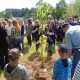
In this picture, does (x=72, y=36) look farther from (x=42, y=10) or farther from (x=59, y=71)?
(x=42, y=10)

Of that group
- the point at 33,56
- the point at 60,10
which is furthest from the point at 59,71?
the point at 60,10

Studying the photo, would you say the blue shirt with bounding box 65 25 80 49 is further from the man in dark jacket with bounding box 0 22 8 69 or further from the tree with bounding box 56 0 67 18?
the tree with bounding box 56 0 67 18

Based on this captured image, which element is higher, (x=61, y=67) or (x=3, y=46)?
(x=61, y=67)

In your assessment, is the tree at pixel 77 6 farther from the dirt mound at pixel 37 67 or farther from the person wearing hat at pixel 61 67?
the person wearing hat at pixel 61 67

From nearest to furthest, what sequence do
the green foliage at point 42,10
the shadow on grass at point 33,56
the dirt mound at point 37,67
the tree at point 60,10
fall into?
1. the dirt mound at point 37,67
2. the green foliage at point 42,10
3. the shadow on grass at point 33,56
4. the tree at point 60,10

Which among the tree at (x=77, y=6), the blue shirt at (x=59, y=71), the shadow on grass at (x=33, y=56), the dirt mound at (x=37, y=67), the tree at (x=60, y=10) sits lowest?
the tree at (x=60, y=10)

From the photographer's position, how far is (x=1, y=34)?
11.7m

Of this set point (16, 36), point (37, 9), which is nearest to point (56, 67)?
point (37, 9)

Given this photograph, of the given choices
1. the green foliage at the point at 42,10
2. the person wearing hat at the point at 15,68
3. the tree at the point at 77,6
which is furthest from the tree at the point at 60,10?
the person wearing hat at the point at 15,68

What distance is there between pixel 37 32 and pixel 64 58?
1236cm

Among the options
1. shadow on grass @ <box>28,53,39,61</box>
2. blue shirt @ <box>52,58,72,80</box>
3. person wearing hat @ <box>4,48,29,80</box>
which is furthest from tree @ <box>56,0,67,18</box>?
person wearing hat @ <box>4,48,29,80</box>

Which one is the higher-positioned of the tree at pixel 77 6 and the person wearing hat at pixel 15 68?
the person wearing hat at pixel 15 68

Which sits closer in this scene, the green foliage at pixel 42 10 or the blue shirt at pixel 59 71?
the blue shirt at pixel 59 71

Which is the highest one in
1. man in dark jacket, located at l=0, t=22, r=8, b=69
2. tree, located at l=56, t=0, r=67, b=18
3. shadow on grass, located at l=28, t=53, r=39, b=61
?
man in dark jacket, located at l=0, t=22, r=8, b=69
